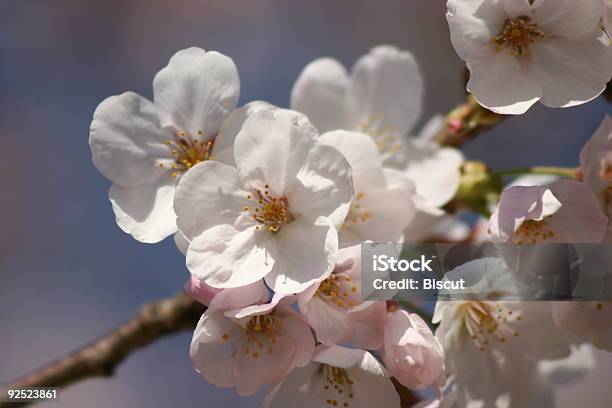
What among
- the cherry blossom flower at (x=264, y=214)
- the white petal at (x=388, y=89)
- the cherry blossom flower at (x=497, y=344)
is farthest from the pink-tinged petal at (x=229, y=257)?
the white petal at (x=388, y=89)

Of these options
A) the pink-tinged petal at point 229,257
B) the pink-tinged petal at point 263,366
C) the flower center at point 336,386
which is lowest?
the flower center at point 336,386

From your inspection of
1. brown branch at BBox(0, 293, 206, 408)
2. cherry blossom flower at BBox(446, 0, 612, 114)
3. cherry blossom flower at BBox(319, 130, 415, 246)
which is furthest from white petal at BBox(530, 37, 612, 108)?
brown branch at BBox(0, 293, 206, 408)

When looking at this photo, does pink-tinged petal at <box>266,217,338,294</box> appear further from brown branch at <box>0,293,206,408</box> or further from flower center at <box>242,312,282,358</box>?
brown branch at <box>0,293,206,408</box>

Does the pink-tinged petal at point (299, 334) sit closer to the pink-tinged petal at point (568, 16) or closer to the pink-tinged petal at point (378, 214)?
the pink-tinged petal at point (378, 214)

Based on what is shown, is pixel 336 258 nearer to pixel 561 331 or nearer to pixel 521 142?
pixel 561 331

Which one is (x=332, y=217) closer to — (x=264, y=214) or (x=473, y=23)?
(x=264, y=214)

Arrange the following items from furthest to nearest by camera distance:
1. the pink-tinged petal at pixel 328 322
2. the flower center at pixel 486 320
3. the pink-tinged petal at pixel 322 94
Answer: the pink-tinged petal at pixel 322 94
the flower center at pixel 486 320
the pink-tinged petal at pixel 328 322

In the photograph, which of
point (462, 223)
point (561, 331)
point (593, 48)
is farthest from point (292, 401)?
point (462, 223)
